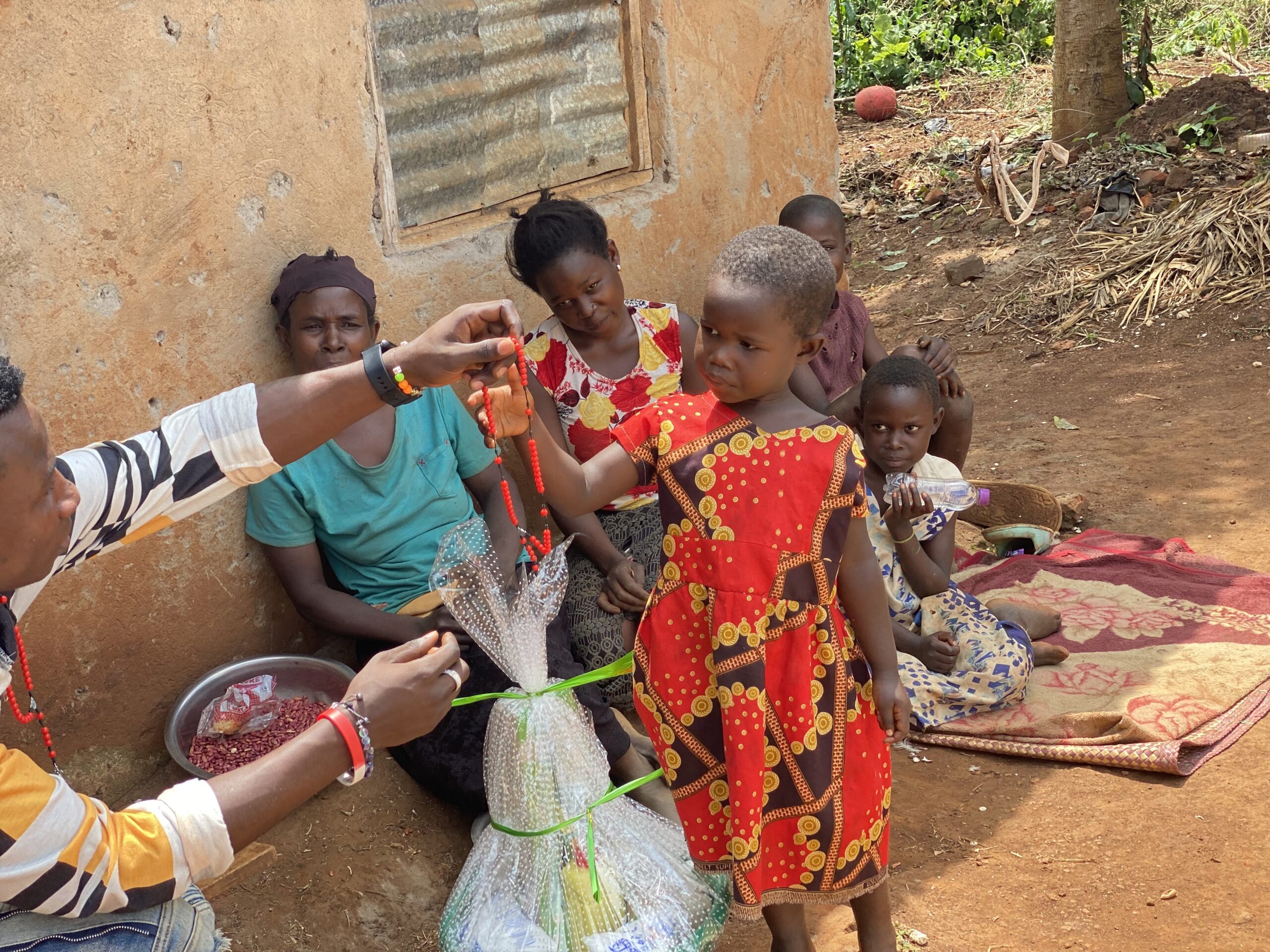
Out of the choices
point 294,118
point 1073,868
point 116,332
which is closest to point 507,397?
point 116,332

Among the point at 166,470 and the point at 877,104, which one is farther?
the point at 877,104

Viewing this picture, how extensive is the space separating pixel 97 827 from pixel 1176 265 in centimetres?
728

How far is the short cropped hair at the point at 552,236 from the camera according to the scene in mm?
3254

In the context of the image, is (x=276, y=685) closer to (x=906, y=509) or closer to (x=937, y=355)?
(x=906, y=509)

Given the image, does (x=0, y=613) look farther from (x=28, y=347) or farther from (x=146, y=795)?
(x=146, y=795)

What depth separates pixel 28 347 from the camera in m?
2.66

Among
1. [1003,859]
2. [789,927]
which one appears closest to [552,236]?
[789,927]

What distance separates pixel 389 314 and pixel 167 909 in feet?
6.43

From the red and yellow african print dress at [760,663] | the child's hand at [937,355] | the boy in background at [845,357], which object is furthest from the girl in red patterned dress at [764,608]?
the child's hand at [937,355]

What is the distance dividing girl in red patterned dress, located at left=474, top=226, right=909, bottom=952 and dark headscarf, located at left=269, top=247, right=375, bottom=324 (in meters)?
0.98

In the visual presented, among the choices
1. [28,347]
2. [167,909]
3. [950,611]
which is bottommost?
[950,611]

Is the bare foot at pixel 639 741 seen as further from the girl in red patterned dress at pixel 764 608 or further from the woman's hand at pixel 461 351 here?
the woman's hand at pixel 461 351

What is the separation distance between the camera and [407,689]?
6.29 ft

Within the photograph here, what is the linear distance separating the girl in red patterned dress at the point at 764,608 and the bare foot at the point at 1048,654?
154 centimetres
